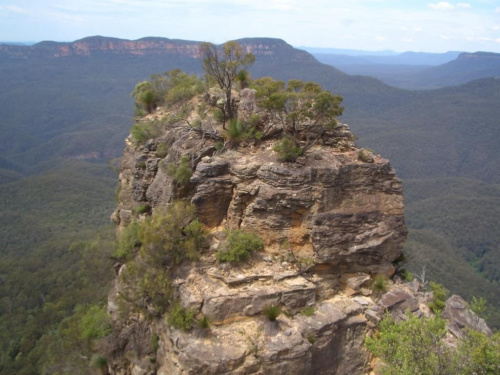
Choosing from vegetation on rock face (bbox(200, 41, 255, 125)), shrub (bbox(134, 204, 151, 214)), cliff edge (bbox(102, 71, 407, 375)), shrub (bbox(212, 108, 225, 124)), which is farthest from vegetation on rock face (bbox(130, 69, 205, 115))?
shrub (bbox(134, 204, 151, 214))

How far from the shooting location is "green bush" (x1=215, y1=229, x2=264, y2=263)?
14688 mm

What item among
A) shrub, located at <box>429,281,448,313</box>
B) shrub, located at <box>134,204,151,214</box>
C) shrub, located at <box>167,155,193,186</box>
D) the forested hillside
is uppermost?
shrub, located at <box>167,155,193,186</box>

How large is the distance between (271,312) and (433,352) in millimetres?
5180

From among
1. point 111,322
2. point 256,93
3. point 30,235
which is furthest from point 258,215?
point 30,235

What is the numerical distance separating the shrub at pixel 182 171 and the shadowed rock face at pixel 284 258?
0.32 meters

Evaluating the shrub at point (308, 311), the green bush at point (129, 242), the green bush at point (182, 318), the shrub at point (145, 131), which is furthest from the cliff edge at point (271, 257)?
the shrub at point (145, 131)

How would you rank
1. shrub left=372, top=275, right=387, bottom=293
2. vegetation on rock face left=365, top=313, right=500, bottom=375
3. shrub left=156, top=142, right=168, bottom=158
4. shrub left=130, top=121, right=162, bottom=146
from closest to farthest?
vegetation on rock face left=365, top=313, right=500, bottom=375 < shrub left=372, top=275, right=387, bottom=293 < shrub left=156, top=142, right=168, bottom=158 < shrub left=130, top=121, right=162, bottom=146

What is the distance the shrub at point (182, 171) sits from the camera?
16.5m

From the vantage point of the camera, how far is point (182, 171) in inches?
648

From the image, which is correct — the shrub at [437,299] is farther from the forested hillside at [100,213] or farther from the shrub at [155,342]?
the shrub at [155,342]

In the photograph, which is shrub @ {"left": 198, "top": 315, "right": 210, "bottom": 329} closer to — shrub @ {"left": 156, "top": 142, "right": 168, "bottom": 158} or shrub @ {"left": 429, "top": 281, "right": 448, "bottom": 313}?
shrub @ {"left": 156, "top": 142, "right": 168, "bottom": 158}

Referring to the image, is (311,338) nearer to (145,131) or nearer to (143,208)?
(143,208)

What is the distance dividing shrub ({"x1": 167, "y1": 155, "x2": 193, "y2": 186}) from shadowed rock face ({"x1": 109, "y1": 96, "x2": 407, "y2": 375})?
0.32 m

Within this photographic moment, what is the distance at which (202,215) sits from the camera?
16.4 m
